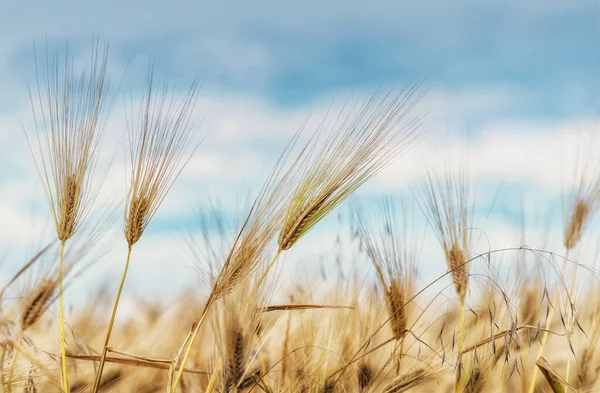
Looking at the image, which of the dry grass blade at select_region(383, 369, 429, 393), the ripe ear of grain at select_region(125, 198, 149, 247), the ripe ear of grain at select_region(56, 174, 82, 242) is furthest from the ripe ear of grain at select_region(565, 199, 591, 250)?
the ripe ear of grain at select_region(56, 174, 82, 242)

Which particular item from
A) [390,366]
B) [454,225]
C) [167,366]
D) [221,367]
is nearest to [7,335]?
[167,366]

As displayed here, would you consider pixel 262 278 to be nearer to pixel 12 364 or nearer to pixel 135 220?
pixel 135 220

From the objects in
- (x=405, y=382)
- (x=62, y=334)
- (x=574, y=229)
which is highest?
(x=574, y=229)

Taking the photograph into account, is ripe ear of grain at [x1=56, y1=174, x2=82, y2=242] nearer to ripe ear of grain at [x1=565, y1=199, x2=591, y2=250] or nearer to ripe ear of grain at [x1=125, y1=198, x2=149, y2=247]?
ripe ear of grain at [x1=125, y1=198, x2=149, y2=247]

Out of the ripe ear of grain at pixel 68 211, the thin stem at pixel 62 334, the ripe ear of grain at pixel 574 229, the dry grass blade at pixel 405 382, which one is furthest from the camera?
the ripe ear of grain at pixel 574 229

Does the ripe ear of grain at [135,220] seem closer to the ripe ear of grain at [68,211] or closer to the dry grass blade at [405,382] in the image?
the ripe ear of grain at [68,211]

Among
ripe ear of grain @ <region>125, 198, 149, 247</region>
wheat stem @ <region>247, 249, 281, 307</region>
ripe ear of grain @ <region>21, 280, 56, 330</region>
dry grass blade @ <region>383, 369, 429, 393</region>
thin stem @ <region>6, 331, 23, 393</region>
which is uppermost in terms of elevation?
ripe ear of grain @ <region>125, 198, 149, 247</region>

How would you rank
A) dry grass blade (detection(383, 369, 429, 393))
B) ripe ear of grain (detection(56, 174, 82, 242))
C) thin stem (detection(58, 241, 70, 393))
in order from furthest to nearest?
dry grass blade (detection(383, 369, 429, 393))
ripe ear of grain (detection(56, 174, 82, 242))
thin stem (detection(58, 241, 70, 393))

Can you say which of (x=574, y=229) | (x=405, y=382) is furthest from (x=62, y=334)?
(x=574, y=229)

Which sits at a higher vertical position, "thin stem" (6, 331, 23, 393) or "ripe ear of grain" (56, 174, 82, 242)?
"ripe ear of grain" (56, 174, 82, 242)

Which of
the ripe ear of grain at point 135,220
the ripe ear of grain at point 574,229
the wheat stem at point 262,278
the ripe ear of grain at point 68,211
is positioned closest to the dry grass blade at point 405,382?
the wheat stem at point 262,278

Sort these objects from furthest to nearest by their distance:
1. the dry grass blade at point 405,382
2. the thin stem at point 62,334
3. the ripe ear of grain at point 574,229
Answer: the ripe ear of grain at point 574,229 → the dry grass blade at point 405,382 → the thin stem at point 62,334

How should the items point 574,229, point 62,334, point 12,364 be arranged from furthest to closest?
point 574,229, point 12,364, point 62,334

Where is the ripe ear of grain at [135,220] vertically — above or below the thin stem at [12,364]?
above
